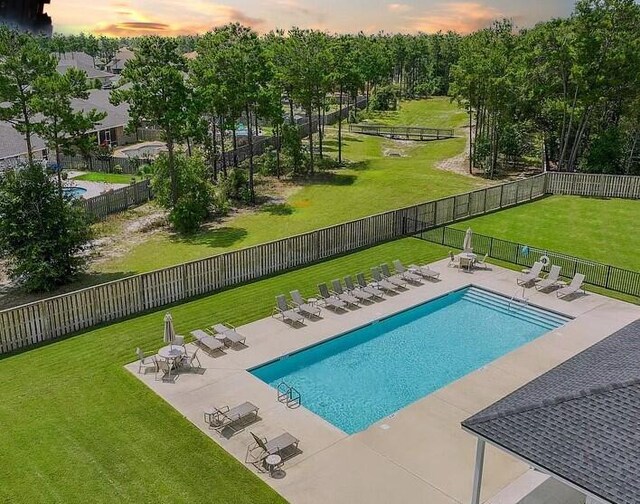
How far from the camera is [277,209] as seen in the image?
107 feet

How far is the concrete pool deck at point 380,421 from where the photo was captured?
35.1 feet

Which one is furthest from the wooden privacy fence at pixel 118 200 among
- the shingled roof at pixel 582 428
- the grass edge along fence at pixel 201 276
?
the shingled roof at pixel 582 428

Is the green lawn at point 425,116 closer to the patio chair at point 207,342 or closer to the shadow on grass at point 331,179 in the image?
the shadow on grass at point 331,179

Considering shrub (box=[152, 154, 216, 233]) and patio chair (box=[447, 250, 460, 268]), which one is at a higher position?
shrub (box=[152, 154, 216, 233])

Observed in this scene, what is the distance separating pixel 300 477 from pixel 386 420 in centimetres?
276

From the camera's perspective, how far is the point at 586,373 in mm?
9852

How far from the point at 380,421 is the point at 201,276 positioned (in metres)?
8.83

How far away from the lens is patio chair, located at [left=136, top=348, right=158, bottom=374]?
14617 millimetres

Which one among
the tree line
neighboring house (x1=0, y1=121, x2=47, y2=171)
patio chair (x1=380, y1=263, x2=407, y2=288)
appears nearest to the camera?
patio chair (x1=380, y1=263, x2=407, y2=288)

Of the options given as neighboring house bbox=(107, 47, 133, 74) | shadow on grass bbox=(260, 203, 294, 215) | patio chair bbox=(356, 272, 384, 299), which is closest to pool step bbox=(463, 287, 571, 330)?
patio chair bbox=(356, 272, 384, 299)

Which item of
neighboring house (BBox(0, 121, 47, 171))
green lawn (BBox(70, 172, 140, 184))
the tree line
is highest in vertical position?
the tree line

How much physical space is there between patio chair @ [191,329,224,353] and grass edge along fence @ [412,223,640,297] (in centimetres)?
1235

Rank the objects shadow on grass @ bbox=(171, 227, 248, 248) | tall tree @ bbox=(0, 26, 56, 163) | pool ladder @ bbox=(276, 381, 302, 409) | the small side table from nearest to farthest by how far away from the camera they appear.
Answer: the small side table
pool ladder @ bbox=(276, 381, 302, 409)
tall tree @ bbox=(0, 26, 56, 163)
shadow on grass @ bbox=(171, 227, 248, 248)

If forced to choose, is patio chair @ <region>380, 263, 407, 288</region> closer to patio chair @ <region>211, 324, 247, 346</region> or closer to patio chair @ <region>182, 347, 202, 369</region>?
patio chair @ <region>211, 324, 247, 346</region>
